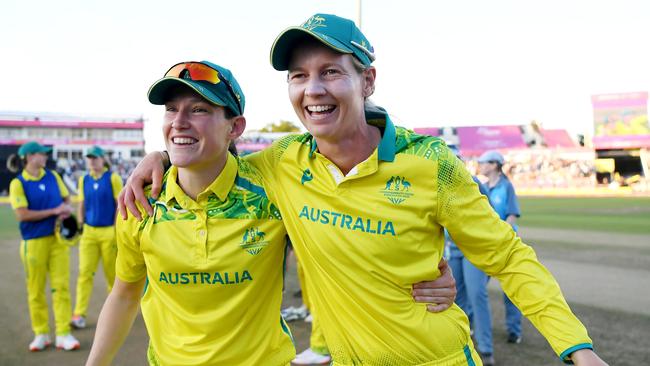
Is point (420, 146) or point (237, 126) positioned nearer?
point (420, 146)

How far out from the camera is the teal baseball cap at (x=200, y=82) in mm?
2254

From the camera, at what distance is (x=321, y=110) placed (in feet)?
7.17

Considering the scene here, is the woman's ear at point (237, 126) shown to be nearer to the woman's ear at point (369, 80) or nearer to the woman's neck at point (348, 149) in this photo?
the woman's neck at point (348, 149)

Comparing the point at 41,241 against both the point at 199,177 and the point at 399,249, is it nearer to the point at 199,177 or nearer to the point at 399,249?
the point at 199,177

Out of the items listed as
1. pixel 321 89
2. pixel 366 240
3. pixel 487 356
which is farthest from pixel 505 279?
pixel 487 356

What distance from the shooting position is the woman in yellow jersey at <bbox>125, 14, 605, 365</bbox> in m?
2.12

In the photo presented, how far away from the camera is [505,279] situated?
6.92 ft

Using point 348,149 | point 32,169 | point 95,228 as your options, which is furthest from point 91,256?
point 348,149

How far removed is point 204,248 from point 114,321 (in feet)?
2.12

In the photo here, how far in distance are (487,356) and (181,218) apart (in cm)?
423

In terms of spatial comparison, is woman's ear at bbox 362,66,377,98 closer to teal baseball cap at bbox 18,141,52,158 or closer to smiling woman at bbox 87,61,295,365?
smiling woman at bbox 87,61,295,365

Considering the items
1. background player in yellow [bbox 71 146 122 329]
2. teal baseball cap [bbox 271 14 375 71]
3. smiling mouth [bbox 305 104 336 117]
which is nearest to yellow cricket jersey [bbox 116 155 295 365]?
smiling mouth [bbox 305 104 336 117]

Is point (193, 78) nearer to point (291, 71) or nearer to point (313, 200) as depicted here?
point (291, 71)

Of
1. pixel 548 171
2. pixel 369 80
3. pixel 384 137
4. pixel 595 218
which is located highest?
pixel 369 80
